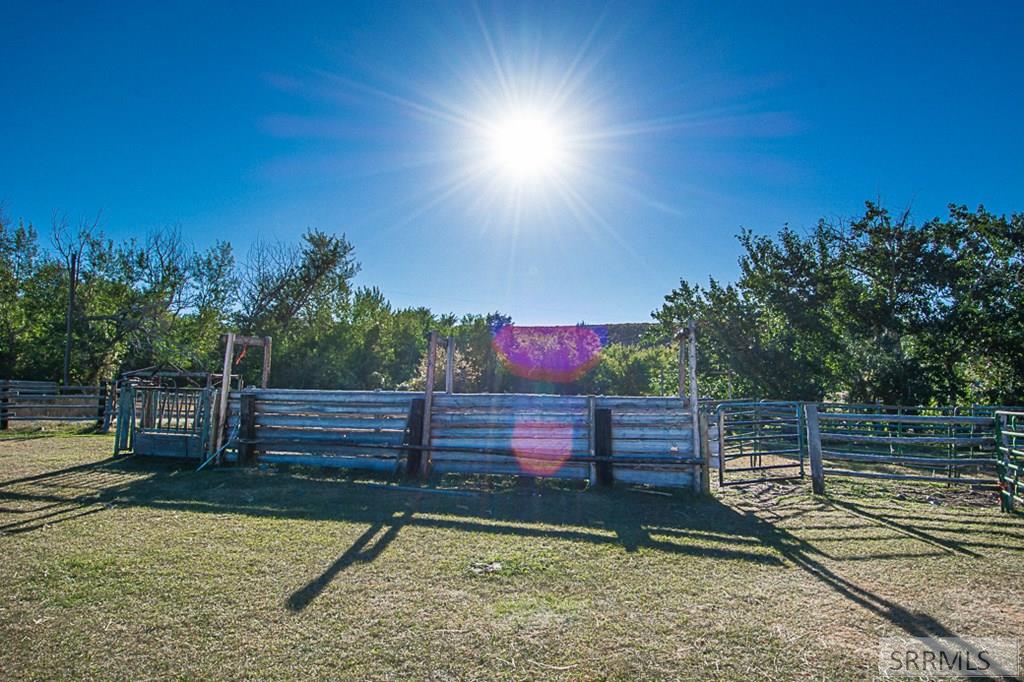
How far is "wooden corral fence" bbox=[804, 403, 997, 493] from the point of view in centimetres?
709

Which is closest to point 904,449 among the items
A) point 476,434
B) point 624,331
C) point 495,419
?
point 495,419

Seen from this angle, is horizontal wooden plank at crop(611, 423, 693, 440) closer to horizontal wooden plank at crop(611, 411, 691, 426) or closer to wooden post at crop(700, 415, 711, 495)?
horizontal wooden plank at crop(611, 411, 691, 426)

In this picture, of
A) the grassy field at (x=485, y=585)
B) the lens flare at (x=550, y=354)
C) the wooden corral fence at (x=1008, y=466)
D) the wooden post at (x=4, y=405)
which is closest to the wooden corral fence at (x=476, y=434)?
the grassy field at (x=485, y=585)

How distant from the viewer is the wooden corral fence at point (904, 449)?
7086 millimetres

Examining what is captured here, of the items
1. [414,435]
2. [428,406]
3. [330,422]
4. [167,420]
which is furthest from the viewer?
[167,420]

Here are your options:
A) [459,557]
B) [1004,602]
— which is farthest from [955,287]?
[459,557]

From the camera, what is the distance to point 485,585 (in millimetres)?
4102

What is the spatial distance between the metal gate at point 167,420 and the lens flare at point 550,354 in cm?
1971

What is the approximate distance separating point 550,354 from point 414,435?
20.5 metres

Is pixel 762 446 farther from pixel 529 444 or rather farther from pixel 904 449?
pixel 529 444

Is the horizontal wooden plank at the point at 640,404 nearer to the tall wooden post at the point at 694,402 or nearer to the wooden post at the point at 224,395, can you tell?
the tall wooden post at the point at 694,402

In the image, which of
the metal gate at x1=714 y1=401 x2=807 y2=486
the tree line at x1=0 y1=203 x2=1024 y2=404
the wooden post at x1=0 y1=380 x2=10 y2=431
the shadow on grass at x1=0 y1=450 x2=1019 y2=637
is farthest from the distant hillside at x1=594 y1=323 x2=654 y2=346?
the shadow on grass at x1=0 y1=450 x2=1019 y2=637

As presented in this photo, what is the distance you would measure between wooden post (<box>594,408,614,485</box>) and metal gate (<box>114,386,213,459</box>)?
719 centimetres

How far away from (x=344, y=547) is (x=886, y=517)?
20.5ft
